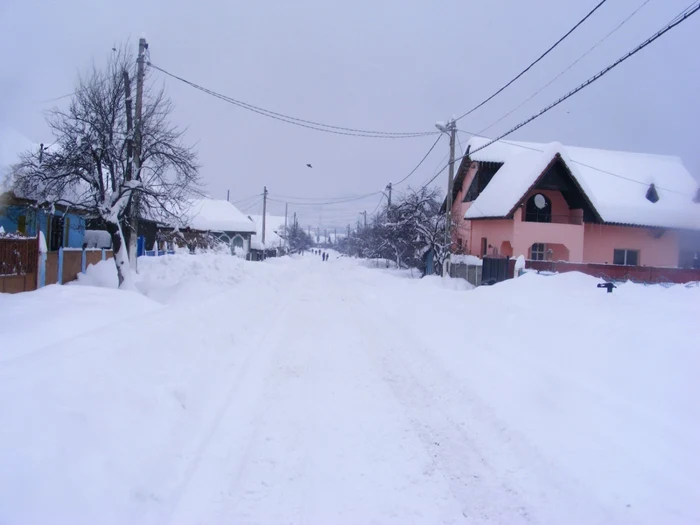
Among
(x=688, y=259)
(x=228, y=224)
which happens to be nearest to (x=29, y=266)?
(x=688, y=259)

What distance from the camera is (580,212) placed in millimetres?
27500

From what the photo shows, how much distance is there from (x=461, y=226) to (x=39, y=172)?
2546 centimetres

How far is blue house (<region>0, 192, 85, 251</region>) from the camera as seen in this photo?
49.3 ft

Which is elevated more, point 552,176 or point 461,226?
point 552,176

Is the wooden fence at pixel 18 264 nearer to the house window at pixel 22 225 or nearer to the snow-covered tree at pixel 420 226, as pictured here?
the house window at pixel 22 225

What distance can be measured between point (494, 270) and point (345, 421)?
19150mm

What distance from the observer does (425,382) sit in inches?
305

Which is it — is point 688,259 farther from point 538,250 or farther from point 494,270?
point 494,270

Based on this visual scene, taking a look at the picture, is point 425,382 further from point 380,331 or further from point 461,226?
point 461,226

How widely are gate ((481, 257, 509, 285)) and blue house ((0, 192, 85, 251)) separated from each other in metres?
16.9

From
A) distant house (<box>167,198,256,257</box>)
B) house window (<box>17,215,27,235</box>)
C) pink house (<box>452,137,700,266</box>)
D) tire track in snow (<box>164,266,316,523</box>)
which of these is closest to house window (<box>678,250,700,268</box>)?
pink house (<box>452,137,700,266</box>)

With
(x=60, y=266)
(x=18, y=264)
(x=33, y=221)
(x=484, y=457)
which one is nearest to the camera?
(x=484, y=457)

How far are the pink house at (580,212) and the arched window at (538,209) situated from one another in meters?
0.05

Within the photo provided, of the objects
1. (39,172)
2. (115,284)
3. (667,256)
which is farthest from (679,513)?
(667,256)
